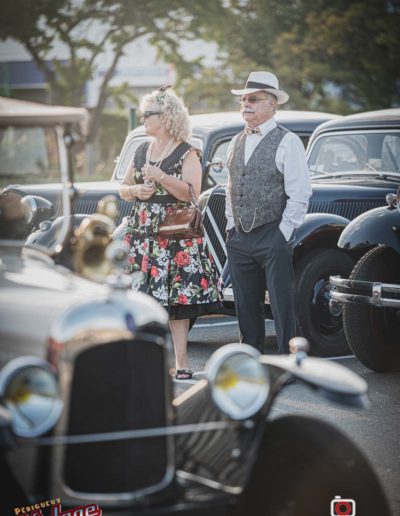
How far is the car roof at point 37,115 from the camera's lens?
3412 millimetres

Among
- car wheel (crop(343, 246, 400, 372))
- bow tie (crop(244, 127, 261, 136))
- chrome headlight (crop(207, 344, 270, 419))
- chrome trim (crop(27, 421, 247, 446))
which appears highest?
bow tie (crop(244, 127, 261, 136))

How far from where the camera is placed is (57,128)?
11.5 feet

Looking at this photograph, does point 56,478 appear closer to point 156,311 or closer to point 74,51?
point 156,311

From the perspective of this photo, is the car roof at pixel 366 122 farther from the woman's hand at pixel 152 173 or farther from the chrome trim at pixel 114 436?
→ the chrome trim at pixel 114 436

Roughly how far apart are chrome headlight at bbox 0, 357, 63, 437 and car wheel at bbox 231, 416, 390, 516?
668mm

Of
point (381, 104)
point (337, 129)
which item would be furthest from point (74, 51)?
point (337, 129)

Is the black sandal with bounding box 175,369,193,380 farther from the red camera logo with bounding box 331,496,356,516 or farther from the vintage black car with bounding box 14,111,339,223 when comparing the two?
the red camera logo with bounding box 331,496,356,516

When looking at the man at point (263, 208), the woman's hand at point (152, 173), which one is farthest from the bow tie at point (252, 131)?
the woman's hand at point (152, 173)

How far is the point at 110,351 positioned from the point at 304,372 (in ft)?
2.09

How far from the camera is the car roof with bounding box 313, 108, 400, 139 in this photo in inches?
320

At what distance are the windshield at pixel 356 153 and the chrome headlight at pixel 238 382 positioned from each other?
523 centimetres

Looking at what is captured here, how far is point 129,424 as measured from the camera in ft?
9.76

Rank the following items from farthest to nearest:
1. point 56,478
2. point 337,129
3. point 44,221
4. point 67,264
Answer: point 337,129 < point 44,221 < point 67,264 < point 56,478

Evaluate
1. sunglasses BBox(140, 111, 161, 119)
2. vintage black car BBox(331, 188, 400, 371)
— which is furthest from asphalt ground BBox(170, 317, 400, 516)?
sunglasses BBox(140, 111, 161, 119)
